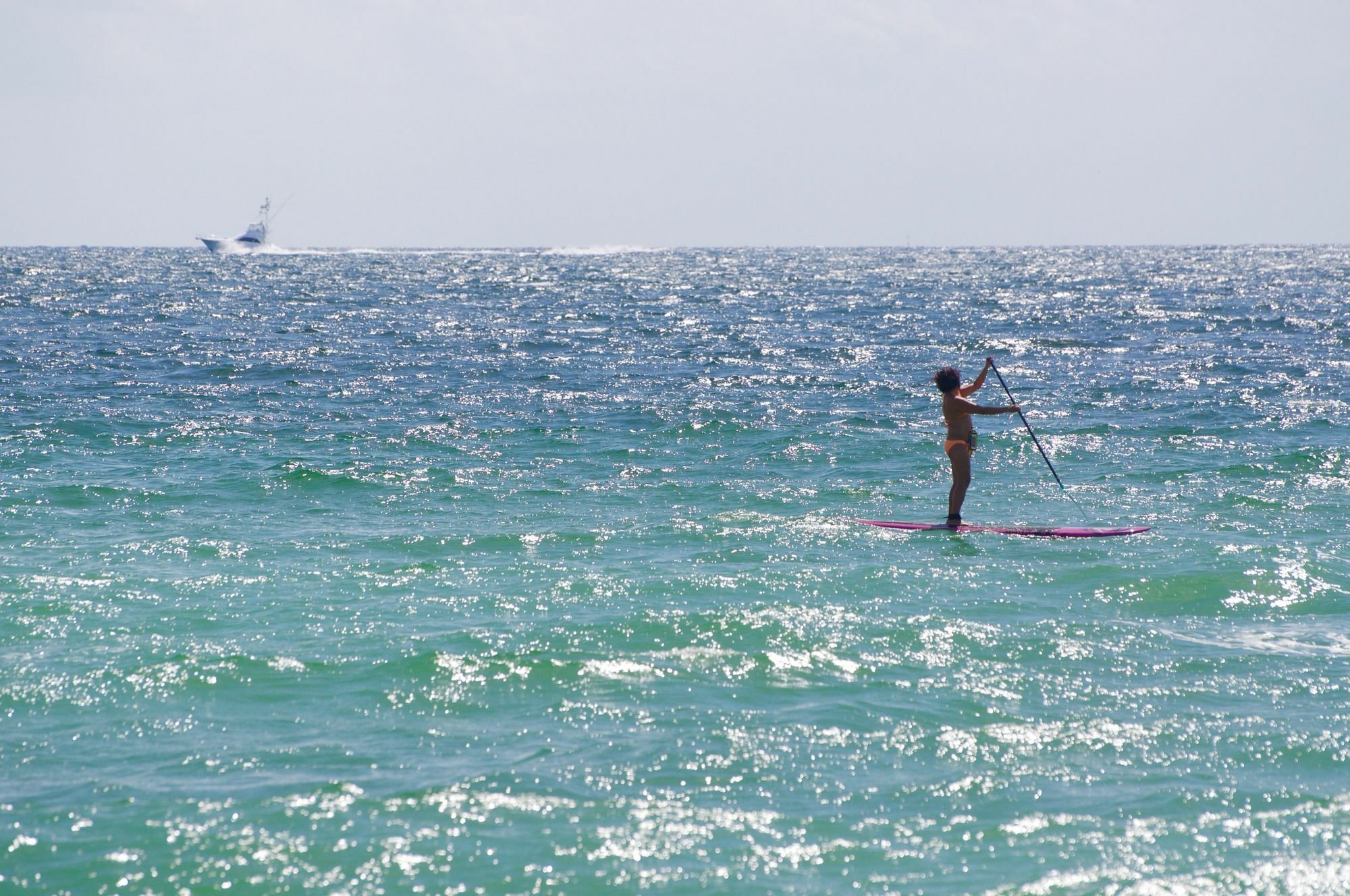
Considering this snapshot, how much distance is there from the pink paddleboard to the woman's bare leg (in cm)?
23

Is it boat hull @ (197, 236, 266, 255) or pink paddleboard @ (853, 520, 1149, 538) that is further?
boat hull @ (197, 236, 266, 255)

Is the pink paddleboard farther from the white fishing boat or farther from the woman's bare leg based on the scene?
the white fishing boat

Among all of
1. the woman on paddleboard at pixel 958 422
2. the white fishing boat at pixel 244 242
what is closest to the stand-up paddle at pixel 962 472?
the woman on paddleboard at pixel 958 422

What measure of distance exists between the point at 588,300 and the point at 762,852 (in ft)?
201

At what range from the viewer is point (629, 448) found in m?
21.9

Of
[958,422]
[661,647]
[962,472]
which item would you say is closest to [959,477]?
[962,472]

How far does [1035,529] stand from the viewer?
50.2 feet

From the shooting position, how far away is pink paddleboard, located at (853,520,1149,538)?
14938 millimetres

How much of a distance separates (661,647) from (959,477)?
270 inches

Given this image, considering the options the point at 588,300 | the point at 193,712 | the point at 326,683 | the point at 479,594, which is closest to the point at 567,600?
the point at 479,594

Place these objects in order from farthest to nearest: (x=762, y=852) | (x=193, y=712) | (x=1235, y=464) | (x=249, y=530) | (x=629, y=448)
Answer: (x=629, y=448) < (x=1235, y=464) < (x=249, y=530) < (x=193, y=712) < (x=762, y=852)

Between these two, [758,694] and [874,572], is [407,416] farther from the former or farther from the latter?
[758,694]

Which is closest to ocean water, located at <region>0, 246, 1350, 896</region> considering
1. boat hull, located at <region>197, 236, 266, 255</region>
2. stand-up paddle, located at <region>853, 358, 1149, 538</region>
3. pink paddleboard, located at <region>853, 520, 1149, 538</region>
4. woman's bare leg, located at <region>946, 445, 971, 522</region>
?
pink paddleboard, located at <region>853, 520, 1149, 538</region>

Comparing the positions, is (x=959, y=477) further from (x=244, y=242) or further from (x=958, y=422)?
(x=244, y=242)
